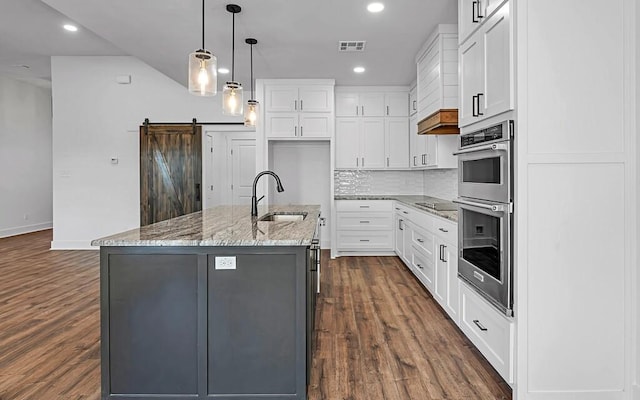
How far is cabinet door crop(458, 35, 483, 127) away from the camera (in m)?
2.45

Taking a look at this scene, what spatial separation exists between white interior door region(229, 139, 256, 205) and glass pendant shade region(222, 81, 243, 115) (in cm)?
366

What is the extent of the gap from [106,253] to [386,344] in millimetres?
1926

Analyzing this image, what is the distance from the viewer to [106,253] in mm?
2014

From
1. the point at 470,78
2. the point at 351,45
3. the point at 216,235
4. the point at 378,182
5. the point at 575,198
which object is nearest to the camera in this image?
the point at 575,198

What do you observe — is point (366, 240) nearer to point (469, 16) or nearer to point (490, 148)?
point (469, 16)

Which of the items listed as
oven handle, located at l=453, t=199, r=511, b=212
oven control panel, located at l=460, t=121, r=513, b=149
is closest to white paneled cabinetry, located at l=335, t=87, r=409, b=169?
oven control panel, located at l=460, t=121, r=513, b=149

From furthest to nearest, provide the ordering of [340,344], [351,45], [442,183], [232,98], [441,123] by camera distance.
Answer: [442,183] < [351,45] < [441,123] < [232,98] < [340,344]

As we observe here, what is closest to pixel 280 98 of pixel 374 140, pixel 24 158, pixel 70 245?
pixel 374 140

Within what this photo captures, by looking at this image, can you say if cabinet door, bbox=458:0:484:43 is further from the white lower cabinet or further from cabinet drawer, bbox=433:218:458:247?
the white lower cabinet

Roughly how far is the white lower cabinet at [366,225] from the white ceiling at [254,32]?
1.83 metres

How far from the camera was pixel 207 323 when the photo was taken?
2.04 metres

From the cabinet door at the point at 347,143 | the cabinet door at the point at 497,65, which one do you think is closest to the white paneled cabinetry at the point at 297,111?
the cabinet door at the point at 347,143

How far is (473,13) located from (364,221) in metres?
3.85

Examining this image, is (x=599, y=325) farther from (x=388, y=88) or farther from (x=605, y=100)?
(x=388, y=88)
